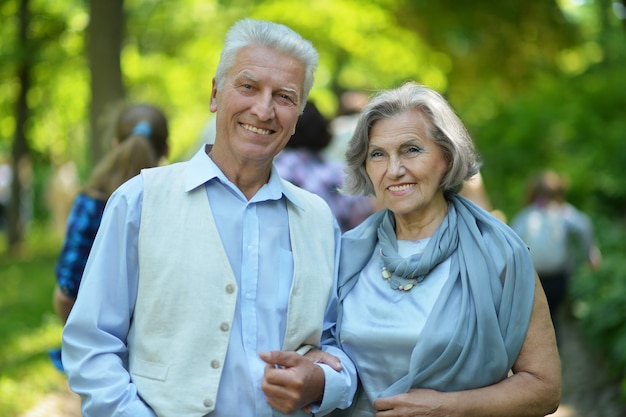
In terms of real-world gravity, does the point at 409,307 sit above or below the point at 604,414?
above

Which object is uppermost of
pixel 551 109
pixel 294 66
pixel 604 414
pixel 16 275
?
pixel 294 66

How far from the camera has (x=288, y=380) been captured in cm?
303

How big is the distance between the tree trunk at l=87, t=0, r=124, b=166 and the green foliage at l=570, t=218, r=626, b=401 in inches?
204

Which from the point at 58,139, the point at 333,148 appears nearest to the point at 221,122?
the point at 333,148

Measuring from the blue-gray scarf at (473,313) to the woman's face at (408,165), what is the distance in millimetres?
164

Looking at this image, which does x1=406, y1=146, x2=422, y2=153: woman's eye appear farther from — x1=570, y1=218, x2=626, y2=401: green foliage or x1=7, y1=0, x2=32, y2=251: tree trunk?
x1=7, y1=0, x2=32, y2=251: tree trunk

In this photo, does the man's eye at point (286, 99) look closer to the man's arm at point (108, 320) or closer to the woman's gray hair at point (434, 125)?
the woman's gray hair at point (434, 125)

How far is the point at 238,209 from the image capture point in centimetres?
324

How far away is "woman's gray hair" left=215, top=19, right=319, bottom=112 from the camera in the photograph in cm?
325

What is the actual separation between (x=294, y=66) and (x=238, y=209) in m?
0.53

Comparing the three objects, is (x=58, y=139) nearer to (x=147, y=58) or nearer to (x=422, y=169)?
(x=147, y=58)

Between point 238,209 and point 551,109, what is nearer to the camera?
point 238,209

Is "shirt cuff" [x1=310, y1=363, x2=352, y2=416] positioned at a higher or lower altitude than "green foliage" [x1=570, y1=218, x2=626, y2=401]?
higher

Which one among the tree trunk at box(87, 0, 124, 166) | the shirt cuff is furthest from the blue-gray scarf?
the tree trunk at box(87, 0, 124, 166)
